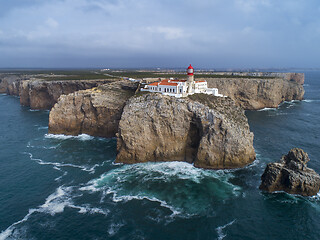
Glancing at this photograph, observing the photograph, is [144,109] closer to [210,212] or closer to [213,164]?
[213,164]

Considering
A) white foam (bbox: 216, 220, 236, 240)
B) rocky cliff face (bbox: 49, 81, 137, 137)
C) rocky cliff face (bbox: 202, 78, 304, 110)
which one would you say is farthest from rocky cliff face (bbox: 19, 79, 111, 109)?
white foam (bbox: 216, 220, 236, 240)

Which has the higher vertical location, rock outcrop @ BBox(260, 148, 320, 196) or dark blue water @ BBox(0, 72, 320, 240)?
rock outcrop @ BBox(260, 148, 320, 196)

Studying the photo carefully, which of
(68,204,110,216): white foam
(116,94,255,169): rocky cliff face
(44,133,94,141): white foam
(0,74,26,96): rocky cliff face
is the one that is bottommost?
(68,204,110,216): white foam

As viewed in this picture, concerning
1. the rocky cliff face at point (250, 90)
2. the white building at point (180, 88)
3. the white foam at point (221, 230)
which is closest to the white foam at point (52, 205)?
the white foam at point (221, 230)

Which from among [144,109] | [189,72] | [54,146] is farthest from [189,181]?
[54,146]

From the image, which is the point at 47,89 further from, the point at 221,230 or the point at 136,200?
the point at 221,230

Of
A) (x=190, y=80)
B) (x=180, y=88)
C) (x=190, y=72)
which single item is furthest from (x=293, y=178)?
(x=190, y=72)

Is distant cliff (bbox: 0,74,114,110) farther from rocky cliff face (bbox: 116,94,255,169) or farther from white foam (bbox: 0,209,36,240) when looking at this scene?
white foam (bbox: 0,209,36,240)
